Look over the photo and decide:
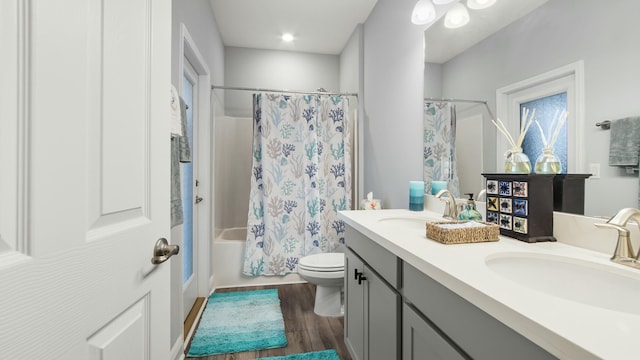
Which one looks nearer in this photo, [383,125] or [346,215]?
[346,215]

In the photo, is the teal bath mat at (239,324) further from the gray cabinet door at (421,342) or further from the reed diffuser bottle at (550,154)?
the reed diffuser bottle at (550,154)

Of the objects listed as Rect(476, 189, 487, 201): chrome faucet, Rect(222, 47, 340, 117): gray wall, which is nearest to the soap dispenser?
Rect(476, 189, 487, 201): chrome faucet

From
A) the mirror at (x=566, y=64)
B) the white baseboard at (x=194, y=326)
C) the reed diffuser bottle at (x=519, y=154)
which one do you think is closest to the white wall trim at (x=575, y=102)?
the mirror at (x=566, y=64)

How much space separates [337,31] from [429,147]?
1.88 metres

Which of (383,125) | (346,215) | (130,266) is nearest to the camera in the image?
(130,266)

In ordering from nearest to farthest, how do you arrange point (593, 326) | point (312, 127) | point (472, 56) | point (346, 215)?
1. point (593, 326)
2. point (472, 56)
3. point (346, 215)
4. point (312, 127)

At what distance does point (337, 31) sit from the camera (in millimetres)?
3055

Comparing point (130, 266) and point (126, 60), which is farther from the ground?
point (126, 60)

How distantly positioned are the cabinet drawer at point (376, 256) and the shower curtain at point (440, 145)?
606mm

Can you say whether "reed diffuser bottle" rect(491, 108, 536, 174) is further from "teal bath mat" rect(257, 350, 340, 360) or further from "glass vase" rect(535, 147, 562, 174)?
"teal bath mat" rect(257, 350, 340, 360)

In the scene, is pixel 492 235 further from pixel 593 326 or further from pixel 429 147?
pixel 429 147

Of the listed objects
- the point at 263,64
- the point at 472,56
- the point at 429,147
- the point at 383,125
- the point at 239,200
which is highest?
the point at 263,64

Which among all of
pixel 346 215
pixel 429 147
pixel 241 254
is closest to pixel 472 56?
pixel 429 147

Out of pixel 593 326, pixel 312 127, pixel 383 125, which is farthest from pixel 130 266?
pixel 312 127
